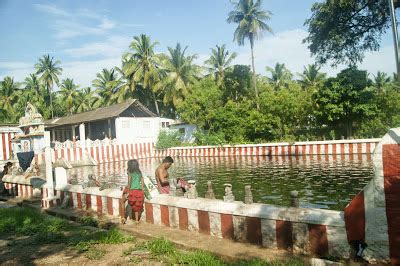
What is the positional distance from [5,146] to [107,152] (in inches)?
385

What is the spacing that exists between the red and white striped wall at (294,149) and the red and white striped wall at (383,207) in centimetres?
1877

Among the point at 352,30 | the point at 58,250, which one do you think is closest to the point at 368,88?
the point at 352,30

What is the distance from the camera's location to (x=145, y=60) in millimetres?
47969

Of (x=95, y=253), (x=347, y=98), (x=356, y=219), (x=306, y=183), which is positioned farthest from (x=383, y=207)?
(x=347, y=98)

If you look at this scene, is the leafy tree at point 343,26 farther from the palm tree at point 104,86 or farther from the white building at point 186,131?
the palm tree at point 104,86

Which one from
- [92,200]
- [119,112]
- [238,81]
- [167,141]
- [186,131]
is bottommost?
[92,200]

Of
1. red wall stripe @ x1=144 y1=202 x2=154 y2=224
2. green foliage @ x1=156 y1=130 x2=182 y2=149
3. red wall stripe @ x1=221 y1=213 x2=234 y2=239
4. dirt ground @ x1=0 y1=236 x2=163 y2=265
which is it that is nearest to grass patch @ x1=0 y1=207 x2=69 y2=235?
dirt ground @ x1=0 y1=236 x2=163 y2=265

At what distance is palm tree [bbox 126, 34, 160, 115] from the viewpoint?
47.5 m

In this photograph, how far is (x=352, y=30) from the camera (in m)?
26.2

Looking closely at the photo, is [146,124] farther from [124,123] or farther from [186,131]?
[186,131]

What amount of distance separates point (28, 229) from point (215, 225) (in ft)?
13.8

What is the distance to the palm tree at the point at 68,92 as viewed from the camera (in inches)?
2438

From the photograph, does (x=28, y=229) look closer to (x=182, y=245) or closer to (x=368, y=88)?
(x=182, y=245)

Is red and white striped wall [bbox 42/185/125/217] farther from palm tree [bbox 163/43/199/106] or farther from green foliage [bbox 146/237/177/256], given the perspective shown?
palm tree [bbox 163/43/199/106]
